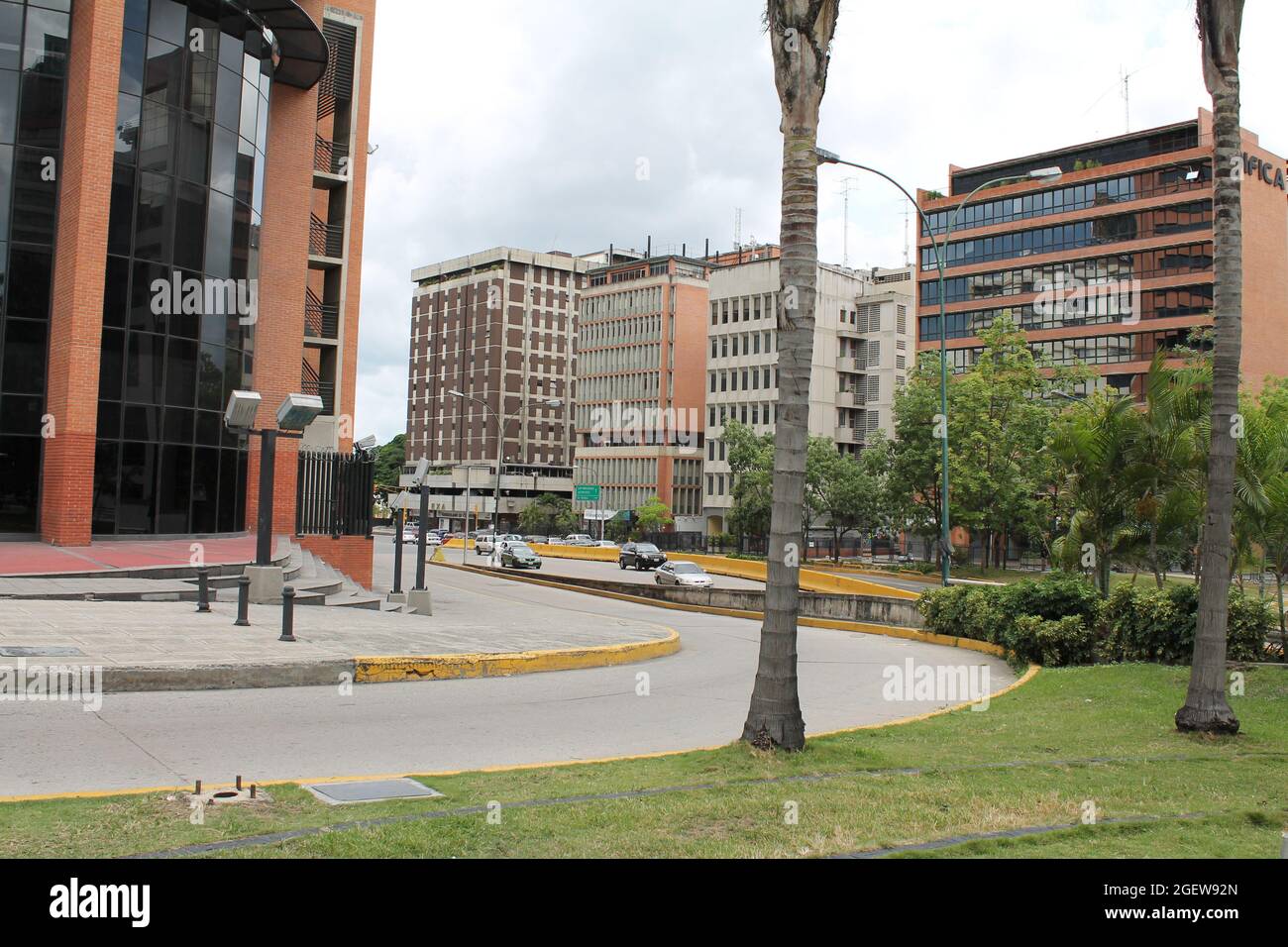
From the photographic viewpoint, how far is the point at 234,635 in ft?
47.5

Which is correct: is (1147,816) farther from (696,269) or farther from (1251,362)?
(696,269)

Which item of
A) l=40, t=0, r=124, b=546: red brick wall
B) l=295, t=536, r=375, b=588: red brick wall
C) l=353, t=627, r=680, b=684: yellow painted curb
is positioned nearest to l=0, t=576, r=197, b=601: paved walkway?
l=353, t=627, r=680, b=684: yellow painted curb

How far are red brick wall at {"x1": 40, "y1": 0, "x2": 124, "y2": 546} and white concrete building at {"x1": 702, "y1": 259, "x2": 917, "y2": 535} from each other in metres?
70.9

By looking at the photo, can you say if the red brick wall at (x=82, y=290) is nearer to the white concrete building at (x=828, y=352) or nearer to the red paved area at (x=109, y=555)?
the red paved area at (x=109, y=555)

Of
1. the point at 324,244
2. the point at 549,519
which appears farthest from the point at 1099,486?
the point at 549,519

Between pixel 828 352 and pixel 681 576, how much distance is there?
2205 inches

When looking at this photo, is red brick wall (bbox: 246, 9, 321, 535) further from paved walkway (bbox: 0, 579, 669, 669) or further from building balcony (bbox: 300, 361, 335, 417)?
paved walkway (bbox: 0, 579, 669, 669)

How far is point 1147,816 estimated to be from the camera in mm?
6789

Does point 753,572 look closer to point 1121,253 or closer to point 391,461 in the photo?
point 1121,253

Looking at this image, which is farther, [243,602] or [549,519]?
[549,519]

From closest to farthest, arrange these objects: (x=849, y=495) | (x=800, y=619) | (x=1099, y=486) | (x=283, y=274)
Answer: (x=1099, y=486), (x=800, y=619), (x=283, y=274), (x=849, y=495)

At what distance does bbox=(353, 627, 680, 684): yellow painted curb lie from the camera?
13281 mm

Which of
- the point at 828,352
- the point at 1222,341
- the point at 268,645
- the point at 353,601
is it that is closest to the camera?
the point at 1222,341
